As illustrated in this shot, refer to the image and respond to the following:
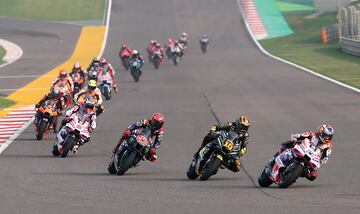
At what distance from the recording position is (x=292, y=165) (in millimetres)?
17422

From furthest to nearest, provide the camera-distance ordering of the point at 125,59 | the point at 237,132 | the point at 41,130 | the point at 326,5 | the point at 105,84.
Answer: the point at 326,5, the point at 125,59, the point at 105,84, the point at 41,130, the point at 237,132

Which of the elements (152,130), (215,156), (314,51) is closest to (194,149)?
(152,130)

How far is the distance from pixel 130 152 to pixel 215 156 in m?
1.91

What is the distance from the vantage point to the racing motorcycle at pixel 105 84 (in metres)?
38.5

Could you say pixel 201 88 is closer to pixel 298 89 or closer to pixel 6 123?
pixel 298 89

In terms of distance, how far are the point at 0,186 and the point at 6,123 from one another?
13.8 meters

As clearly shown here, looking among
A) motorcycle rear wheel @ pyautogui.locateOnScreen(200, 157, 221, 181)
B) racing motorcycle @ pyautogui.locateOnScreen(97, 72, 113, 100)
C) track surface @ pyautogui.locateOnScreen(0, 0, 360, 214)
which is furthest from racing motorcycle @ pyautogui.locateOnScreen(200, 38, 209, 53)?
motorcycle rear wheel @ pyautogui.locateOnScreen(200, 157, 221, 181)

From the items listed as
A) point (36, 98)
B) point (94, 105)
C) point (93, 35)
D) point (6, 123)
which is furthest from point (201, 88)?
point (93, 35)

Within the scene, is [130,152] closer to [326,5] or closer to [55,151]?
[55,151]

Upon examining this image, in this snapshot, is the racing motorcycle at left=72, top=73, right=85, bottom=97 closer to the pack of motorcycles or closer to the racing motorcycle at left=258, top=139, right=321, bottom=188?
the pack of motorcycles

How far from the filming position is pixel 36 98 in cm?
3994

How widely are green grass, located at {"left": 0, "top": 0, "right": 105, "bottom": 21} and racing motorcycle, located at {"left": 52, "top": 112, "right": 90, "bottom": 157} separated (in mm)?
59190

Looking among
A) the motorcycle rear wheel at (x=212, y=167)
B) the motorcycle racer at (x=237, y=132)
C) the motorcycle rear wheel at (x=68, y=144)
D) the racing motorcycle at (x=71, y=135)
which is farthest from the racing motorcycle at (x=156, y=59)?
the motorcycle rear wheel at (x=212, y=167)

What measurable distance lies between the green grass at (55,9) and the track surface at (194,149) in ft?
76.1
